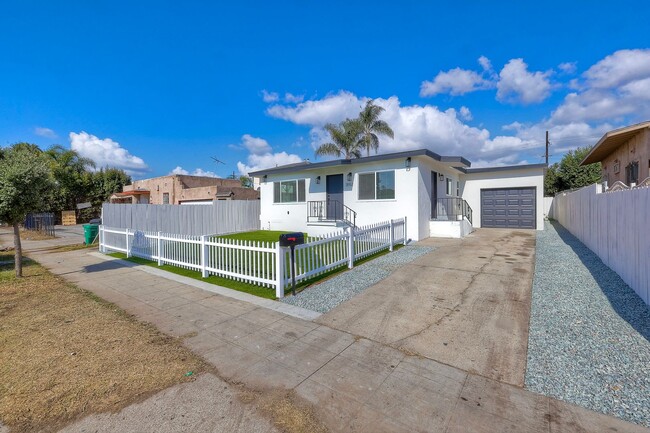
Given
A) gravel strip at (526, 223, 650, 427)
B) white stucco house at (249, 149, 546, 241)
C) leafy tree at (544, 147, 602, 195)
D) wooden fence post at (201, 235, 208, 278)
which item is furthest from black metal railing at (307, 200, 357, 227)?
leafy tree at (544, 147, 602, 195)

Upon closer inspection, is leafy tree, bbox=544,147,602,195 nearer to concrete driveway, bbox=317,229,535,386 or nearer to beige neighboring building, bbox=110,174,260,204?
concrete driveway, bbox=317,229,535,386

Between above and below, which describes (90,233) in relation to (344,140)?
below

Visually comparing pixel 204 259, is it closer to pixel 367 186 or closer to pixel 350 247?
pixel 350 247

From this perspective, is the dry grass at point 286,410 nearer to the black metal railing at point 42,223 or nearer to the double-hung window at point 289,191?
the double-hung window at point 289,191

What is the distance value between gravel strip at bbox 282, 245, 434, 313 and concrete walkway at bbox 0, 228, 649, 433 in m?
0.70

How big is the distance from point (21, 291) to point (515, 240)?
600 inches

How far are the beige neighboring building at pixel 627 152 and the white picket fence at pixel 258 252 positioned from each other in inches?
313

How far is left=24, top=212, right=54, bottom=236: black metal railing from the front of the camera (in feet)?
65.9

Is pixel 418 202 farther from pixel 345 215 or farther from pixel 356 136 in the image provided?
pixel 356 136

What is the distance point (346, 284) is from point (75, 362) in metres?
4.43

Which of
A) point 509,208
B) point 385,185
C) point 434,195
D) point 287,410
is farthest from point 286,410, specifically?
point 509,208

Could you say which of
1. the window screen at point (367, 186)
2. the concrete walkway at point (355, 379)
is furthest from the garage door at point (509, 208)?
the concrete walkway at point (355, 379)

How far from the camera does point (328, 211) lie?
1463 cm

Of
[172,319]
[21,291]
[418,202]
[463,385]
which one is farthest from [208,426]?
[418,202]
